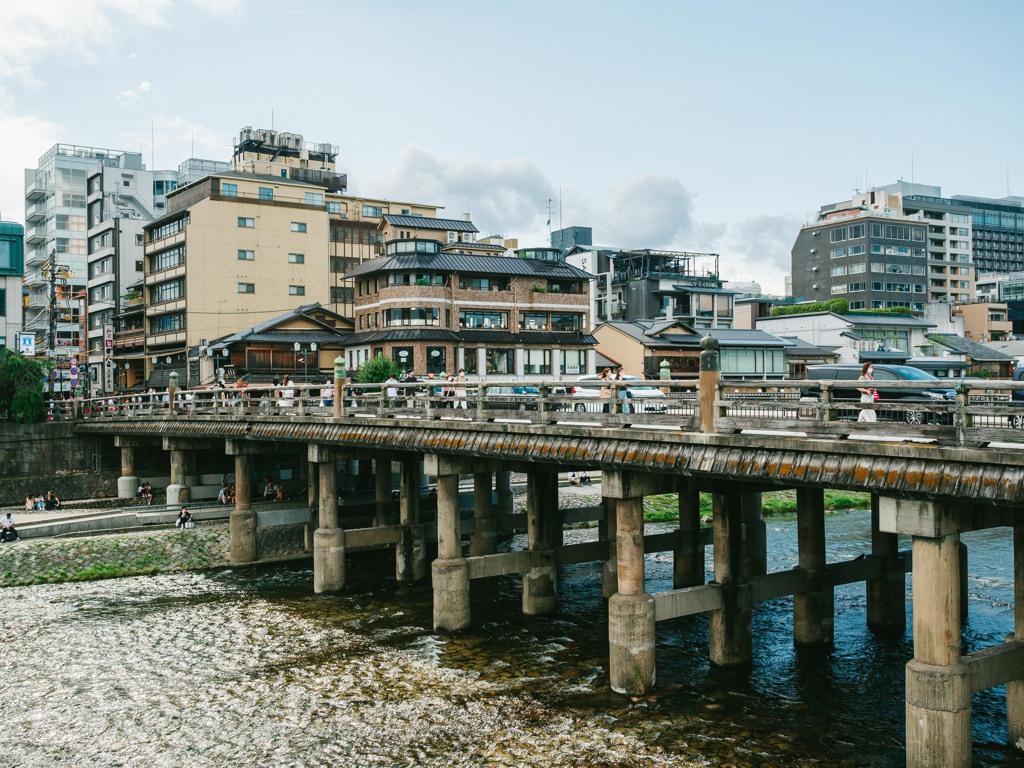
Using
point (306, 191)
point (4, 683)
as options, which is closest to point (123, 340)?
point (306, 191)

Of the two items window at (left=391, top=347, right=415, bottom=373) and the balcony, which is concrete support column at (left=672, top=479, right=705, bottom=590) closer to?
window at (left=391, top=347, right=415, bottom=373)

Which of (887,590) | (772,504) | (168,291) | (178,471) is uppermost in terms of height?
(168,291)

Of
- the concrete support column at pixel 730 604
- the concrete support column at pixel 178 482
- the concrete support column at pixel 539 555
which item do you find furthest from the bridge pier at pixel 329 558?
the concrete support column at pixel 178 482

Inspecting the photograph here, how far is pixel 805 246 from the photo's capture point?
375ft

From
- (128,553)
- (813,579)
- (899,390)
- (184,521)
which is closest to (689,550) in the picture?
(813,579)

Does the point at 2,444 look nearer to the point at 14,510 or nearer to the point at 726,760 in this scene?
the point at 14,510

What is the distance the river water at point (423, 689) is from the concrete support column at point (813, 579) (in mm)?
678

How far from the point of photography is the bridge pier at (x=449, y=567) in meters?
25.4

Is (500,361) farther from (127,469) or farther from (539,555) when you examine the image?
(539,555)

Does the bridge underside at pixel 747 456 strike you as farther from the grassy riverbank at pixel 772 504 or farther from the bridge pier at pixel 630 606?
the grassy riverbank at pixel 772 504

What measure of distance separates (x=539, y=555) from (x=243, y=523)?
1637 cm

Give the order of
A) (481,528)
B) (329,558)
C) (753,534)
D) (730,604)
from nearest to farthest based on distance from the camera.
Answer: (730,604) → (753,534) → (329,558) → (481,528)

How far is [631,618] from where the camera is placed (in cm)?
1945

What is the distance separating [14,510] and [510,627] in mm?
32576
